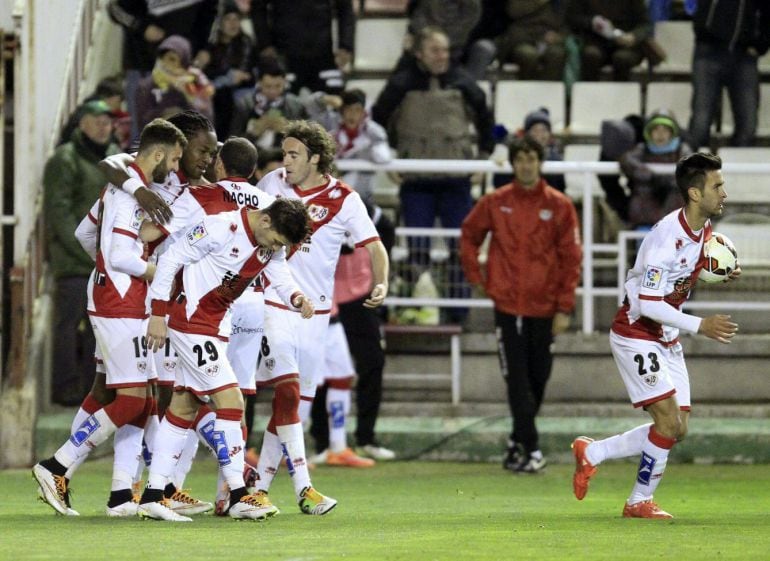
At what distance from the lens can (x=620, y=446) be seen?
11375 millimetres

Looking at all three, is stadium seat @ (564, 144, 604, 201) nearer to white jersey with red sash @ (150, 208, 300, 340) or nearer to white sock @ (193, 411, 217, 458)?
white sock @ (193, 411, 217, 458)

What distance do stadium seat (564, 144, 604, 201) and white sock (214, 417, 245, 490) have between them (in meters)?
6.32

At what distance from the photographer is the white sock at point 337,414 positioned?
48.6 feet

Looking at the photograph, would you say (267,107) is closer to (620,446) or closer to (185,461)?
(185,461)

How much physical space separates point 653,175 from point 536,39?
3.69m

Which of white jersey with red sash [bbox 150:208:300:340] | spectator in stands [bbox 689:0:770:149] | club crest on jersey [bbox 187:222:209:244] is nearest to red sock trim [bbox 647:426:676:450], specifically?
white jersey with red sash [bbox 150:208:300:340]

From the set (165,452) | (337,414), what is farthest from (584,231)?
(165,452)

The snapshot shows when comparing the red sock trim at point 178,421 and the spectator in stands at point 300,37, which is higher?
the spectator in stands at point 300,37

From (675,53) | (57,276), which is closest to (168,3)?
(57,276)

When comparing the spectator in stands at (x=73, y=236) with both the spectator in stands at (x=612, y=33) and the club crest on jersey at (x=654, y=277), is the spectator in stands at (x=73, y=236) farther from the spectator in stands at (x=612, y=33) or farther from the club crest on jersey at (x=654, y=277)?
the spectator in stands at (x=612, y=33)

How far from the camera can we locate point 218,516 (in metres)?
10.8

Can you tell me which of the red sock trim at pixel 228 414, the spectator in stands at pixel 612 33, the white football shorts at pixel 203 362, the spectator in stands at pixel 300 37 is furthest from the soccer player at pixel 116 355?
the spectator in stands at pixel 612 33

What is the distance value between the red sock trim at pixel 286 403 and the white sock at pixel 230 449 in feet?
2.34

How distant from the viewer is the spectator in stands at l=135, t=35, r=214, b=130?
1586cm
